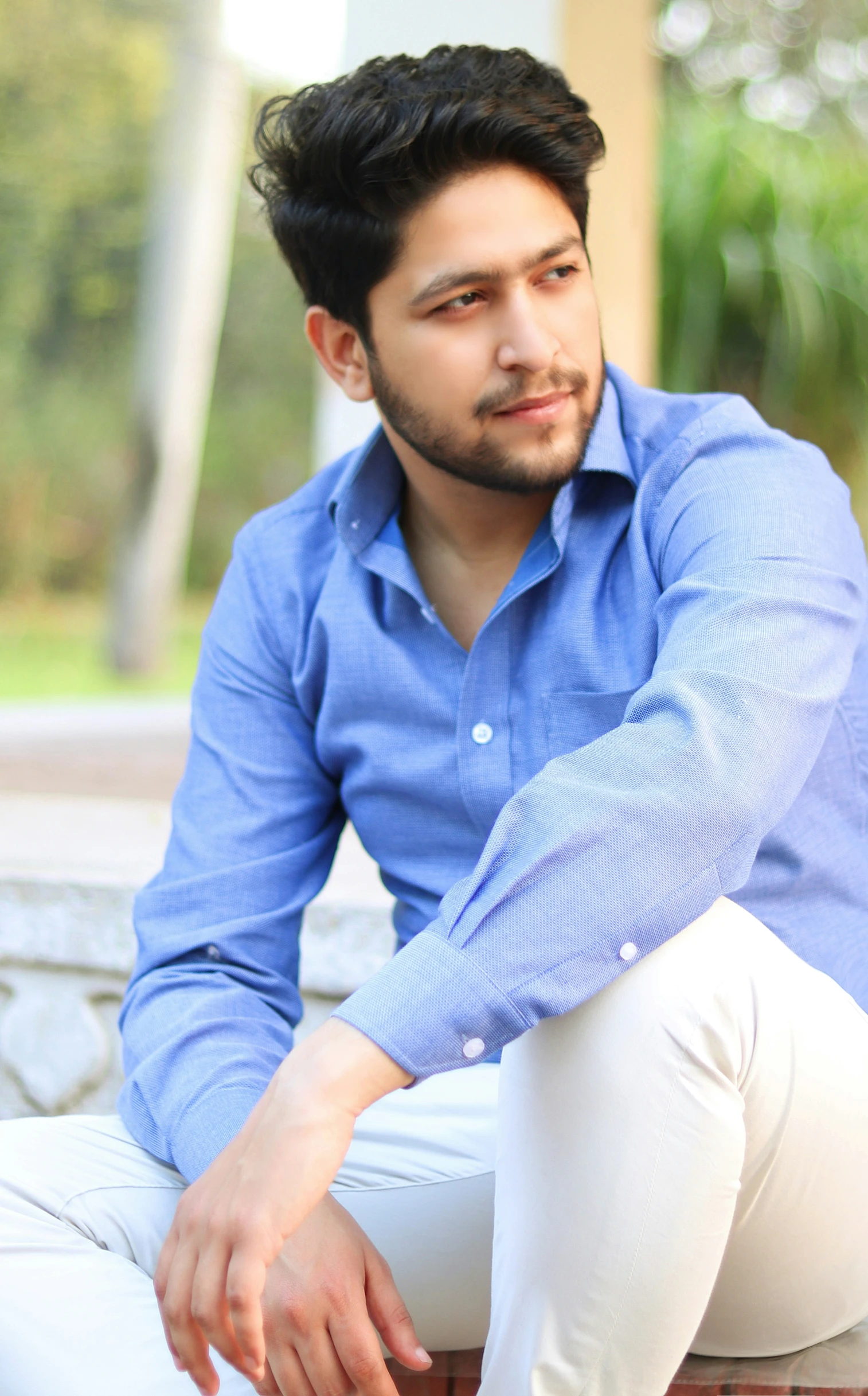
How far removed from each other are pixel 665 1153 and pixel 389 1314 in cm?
28

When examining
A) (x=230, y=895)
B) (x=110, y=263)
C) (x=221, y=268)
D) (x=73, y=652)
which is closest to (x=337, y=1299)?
(x=230, y=895)

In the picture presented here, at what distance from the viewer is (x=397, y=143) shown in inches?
56.9

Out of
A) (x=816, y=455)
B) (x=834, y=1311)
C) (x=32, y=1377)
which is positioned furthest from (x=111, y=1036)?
(x=816, y=455)

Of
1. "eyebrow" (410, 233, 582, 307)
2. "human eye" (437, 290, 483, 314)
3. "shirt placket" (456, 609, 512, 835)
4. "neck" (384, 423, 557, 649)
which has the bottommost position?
"shirt placket" (456, 609, 512, 835)

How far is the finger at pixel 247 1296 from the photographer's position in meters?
0.98

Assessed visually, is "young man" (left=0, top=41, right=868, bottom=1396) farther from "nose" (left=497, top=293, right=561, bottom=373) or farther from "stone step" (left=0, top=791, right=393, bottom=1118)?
"stone step" (left=0, top=791, right=393, bottom=1118)

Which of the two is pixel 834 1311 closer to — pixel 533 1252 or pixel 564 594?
pixel 533 1252

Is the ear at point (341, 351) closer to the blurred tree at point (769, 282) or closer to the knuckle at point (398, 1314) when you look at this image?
the knuckle at point (398, 1314)

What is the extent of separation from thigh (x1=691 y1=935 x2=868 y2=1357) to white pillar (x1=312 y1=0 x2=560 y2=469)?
61.2 inches

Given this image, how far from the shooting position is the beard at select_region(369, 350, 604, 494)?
4.71ft

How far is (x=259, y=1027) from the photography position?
141 centimetres

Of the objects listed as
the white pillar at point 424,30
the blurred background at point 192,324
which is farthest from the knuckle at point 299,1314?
the white pillar at point 424,30

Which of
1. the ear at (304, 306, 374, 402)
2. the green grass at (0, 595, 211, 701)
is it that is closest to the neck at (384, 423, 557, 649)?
the ear at (304, 306, 374, 402)

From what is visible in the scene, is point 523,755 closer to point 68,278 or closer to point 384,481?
point 384,481
